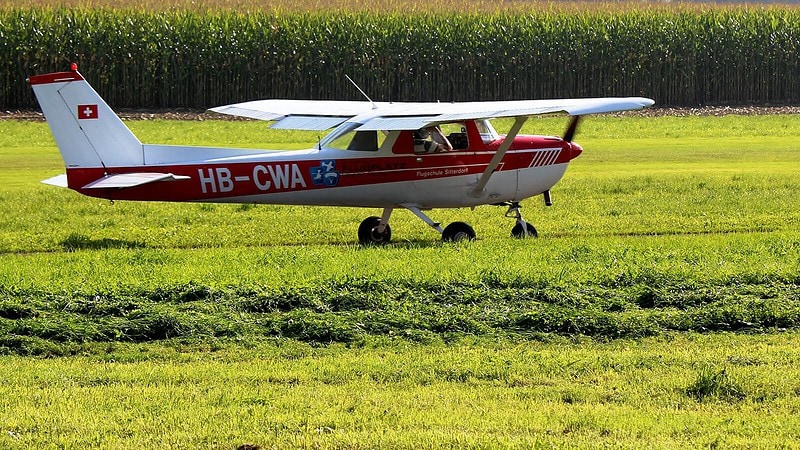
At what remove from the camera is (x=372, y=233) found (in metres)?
16.5

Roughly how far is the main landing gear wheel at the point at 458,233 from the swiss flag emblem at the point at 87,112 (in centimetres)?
454

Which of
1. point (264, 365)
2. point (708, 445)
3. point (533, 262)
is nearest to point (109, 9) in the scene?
point (533, 262)

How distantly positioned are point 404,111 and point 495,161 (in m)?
1.39

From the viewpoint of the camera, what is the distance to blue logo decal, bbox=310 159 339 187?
1573 centimetres

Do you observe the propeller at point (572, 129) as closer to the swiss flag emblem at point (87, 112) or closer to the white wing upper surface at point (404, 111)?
the white wing upper surface at point (404, 111)

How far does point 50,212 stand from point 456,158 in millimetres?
6452

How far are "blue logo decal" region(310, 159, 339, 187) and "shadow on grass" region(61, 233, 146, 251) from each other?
2.33 m

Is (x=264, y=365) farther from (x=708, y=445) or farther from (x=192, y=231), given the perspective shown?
(x=192, y=231)

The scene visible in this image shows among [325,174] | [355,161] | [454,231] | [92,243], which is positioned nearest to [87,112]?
[92,243]

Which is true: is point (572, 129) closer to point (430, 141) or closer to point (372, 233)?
point (430, 141)

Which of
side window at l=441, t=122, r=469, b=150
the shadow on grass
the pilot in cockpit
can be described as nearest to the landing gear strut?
the pilot in cockpit

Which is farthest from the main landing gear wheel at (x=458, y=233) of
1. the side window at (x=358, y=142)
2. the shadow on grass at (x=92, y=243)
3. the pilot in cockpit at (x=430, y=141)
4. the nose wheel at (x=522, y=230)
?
the shadow on grass at (x=92, y=243)

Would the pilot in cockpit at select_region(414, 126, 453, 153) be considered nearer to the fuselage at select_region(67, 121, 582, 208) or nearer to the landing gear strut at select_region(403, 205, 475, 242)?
the fuselage at select_region(67, 121, 582, 208)

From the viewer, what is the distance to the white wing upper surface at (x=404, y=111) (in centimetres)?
1544
